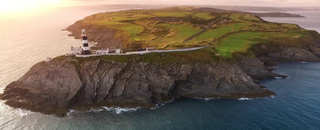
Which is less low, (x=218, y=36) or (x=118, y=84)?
(x=218, y=36)

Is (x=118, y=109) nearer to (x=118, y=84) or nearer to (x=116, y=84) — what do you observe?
(x=118, y=84)

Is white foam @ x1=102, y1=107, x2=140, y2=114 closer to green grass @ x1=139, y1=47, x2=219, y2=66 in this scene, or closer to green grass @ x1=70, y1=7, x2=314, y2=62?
green grass @ x1=139, y1=47, x2=219, y2=66

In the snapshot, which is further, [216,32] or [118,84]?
[216,32]

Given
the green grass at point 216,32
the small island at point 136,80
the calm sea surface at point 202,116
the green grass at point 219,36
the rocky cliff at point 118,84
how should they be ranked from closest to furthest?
the calm sea surface at point 202,116, the rocky cliff at point 118,84, the small island at point 136,80, the green grass at point 219,36, the green grass at point 216,32

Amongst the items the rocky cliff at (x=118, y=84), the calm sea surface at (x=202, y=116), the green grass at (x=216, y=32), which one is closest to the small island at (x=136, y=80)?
the rocky cliff at (x=118, y=84)

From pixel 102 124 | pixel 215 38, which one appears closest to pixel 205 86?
pixel 102 124

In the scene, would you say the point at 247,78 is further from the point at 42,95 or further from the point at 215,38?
the point at 42,95

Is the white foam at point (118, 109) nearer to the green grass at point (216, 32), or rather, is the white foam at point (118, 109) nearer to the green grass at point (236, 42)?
the green grass at point (236, 42)

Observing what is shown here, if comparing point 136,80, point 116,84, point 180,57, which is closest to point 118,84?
point 116,84
